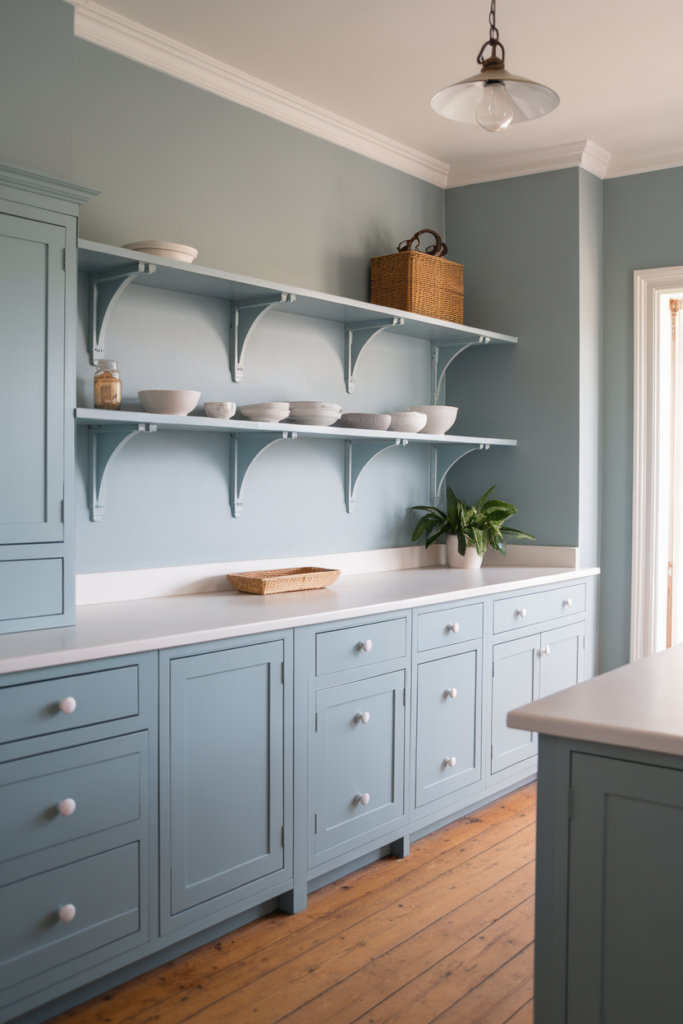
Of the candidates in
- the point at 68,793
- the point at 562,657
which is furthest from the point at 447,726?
the point at 68,793

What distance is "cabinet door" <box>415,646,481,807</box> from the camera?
3.11 metres

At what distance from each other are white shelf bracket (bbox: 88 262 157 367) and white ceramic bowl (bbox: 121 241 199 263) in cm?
7

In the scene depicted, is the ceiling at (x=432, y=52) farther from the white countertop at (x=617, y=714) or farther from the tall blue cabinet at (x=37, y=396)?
the white countertop at (x=617, y=714)

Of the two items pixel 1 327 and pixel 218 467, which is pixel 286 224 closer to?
pixel 218 467

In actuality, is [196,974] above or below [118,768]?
below

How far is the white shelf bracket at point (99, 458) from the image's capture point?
2.69 m

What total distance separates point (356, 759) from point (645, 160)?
118 inches

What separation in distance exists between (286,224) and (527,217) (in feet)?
4.32

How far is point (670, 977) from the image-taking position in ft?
4.79

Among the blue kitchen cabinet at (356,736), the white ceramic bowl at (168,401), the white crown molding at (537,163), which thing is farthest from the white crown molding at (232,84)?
the blue kitchen cabinet at (356,736)

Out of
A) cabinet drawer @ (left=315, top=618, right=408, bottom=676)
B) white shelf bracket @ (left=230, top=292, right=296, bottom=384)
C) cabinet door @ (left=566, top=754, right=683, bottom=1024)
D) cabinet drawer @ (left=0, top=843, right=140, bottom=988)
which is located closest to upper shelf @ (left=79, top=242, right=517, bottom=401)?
white shelf bracket @ (left=230, top=292, right=296, bottom=384)

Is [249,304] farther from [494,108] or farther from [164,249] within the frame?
[494,108]

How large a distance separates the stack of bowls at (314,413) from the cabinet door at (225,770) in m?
0.96

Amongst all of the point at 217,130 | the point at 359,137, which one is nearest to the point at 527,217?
the point at 359,137
